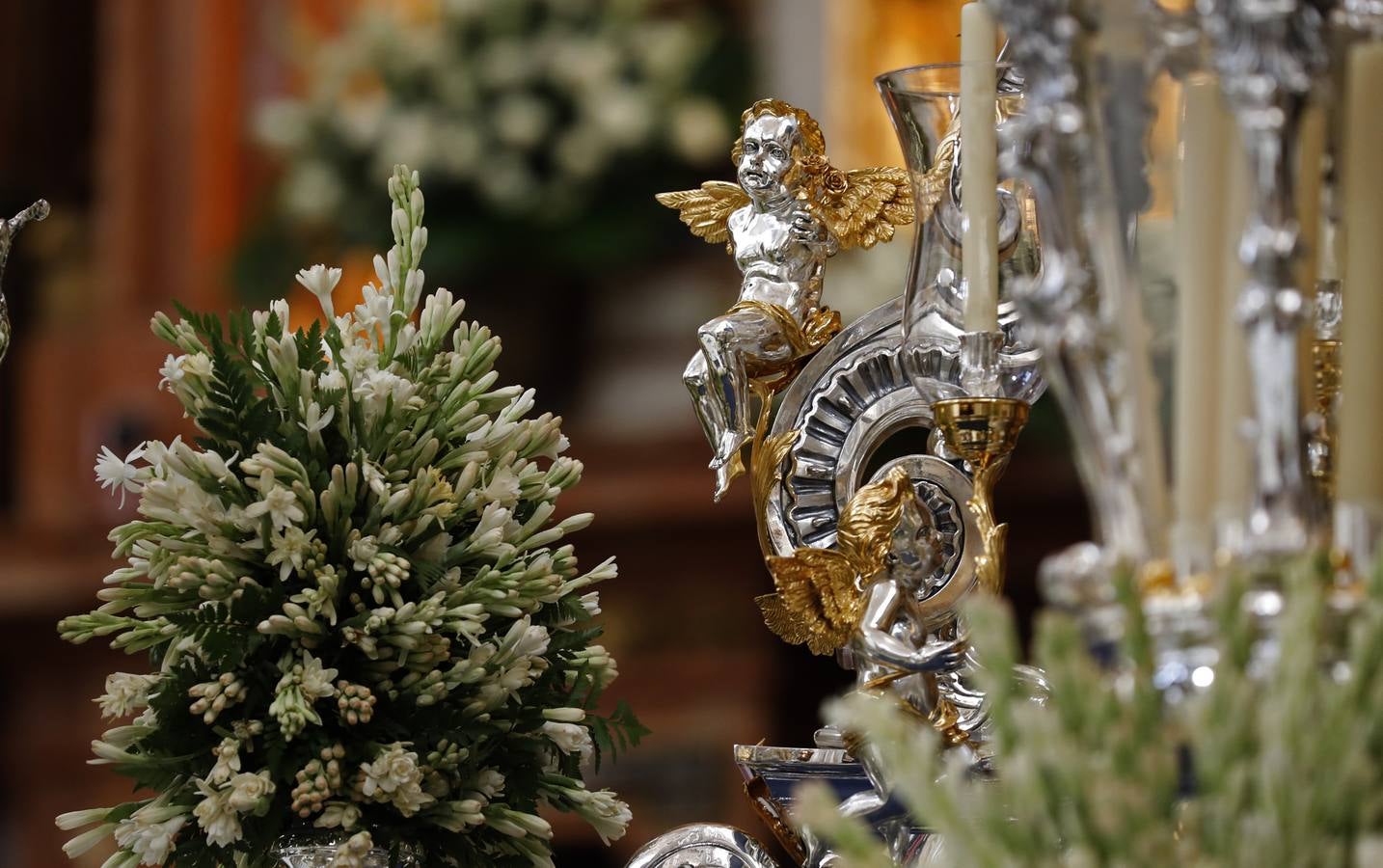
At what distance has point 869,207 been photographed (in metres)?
0.84

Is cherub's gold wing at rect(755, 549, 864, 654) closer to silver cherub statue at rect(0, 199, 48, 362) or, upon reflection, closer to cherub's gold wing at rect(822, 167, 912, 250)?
cherub's gold wing at rect(822, 167, 912, 250)

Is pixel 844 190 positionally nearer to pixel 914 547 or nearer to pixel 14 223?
pixel 914 547

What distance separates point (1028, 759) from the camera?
48 cm

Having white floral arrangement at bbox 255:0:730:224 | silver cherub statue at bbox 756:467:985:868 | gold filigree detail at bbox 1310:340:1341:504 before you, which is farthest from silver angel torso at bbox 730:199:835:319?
white floral arrangement at bbox 255:0:730:224

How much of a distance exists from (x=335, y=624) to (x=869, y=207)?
0.28 m

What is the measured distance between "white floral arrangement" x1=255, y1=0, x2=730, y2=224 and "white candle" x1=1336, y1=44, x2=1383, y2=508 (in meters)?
2.12

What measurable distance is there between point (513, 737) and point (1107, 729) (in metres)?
0.35

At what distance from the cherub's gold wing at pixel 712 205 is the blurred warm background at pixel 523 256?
1384mm

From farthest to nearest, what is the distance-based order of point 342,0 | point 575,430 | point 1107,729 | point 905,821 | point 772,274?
point 342,0
point 575,430
point 772,274
point 905,821
point 1107,729

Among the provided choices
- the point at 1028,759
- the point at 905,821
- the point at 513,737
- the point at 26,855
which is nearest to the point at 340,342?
the point at 513,737

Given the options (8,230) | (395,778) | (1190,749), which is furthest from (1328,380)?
(8,230)

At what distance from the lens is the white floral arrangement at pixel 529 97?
2.65 m

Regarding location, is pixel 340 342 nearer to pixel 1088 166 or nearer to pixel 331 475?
pixel 331 475

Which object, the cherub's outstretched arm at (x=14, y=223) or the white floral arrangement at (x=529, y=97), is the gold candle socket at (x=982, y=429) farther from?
the white floral arrangement at (x=529, y=97)
